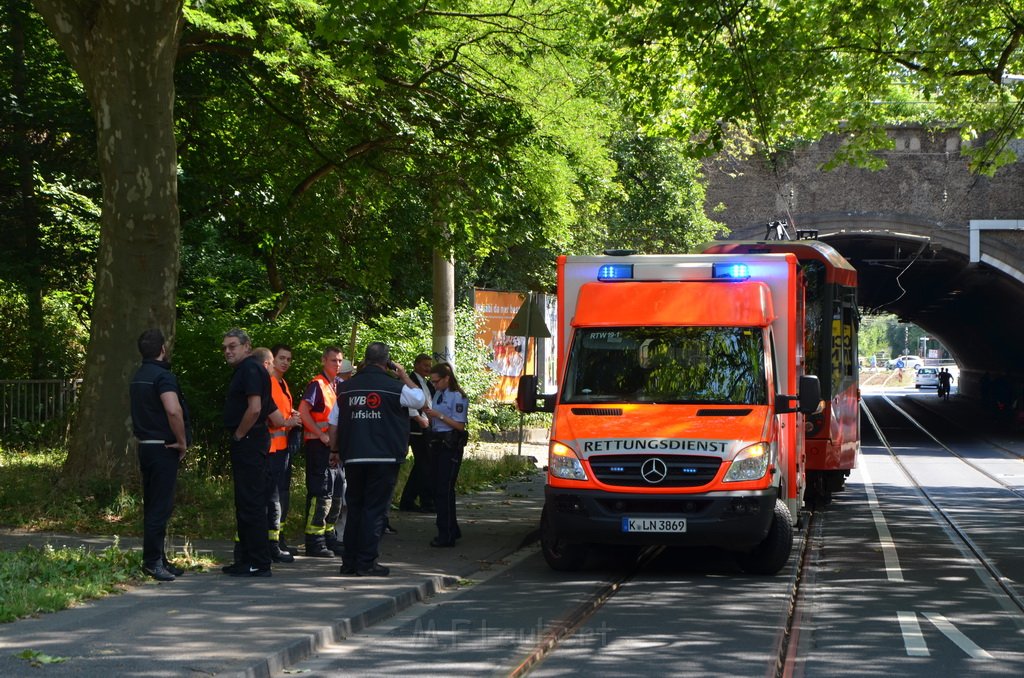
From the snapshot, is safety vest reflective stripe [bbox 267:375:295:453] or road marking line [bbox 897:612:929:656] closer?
road marking line [bbox 897:612:929:656]

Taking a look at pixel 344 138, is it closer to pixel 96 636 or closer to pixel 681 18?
pixel 681 18

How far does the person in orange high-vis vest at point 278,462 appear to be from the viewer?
11.0m

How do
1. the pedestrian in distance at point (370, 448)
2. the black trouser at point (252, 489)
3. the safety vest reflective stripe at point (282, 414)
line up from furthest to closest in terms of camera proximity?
the safety vest reflective stripe at point (282, 414), the pedestrian in distance at point (370, 448), the black trouser at point (252, 489)

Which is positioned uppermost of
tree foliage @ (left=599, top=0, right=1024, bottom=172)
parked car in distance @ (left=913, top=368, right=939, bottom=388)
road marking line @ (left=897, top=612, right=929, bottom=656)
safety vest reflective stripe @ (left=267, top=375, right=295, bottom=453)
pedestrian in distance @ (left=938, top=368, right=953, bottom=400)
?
tree foliage @ (left=599, top=0, right=1024, bottom=172)

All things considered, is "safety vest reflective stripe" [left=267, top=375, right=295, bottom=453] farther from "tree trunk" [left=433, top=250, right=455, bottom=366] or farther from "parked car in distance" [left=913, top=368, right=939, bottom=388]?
"parked car in distance" [left=913, top=368, right=939, bottom=388]

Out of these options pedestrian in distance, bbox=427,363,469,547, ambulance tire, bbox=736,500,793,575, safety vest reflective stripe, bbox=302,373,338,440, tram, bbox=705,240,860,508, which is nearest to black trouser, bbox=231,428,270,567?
safety vest reflective stripe, bbox=302,373,338,440

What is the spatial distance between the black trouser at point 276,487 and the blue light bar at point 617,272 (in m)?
3.44

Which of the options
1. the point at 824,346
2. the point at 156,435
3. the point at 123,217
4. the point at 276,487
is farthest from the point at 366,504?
the point at 824,346

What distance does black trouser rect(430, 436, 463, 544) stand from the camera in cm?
1288

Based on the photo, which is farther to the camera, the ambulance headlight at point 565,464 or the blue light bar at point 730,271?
the blue light bar at point 730,271

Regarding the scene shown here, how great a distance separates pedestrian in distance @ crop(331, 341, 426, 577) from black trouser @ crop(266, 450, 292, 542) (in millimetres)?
643

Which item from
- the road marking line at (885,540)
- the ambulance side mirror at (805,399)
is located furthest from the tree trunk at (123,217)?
the road marking line at (885,540)

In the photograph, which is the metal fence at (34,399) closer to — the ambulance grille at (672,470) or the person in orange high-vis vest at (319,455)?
the person in orange high-vis vest at (319,455)

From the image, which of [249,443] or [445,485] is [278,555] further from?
[445,485]
